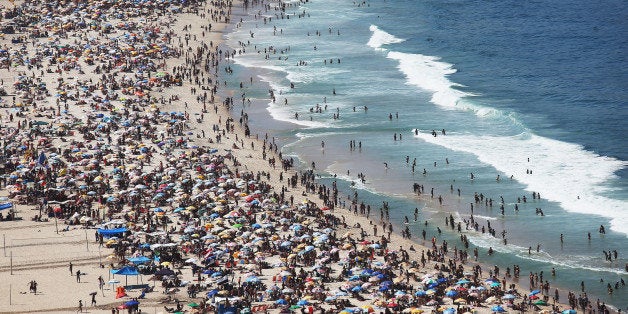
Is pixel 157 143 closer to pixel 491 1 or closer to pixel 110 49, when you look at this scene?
pixel 110 49

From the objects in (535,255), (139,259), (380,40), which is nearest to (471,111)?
(535,255)

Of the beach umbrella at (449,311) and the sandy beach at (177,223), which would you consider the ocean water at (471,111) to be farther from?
the beach umbrella at (449,311)

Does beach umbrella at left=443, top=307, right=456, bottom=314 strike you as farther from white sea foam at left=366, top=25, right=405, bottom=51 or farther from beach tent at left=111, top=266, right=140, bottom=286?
white sea foam at left=366, top=25, right=405, bottom=51

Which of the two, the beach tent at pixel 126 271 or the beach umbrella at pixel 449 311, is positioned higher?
the beach tent at pixel 126 271

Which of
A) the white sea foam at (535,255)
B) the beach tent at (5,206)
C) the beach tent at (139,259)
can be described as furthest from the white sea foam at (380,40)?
the beach tent at (139,259)

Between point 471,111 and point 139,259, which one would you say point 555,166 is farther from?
point 139,259

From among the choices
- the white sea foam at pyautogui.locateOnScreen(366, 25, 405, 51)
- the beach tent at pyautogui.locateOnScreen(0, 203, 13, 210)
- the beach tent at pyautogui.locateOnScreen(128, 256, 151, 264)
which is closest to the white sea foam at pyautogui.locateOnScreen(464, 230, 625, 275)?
the beach tent at pyautogui.locateOnScreen(128, 256, 151, 264)

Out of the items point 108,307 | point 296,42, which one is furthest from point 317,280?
point 296,42
